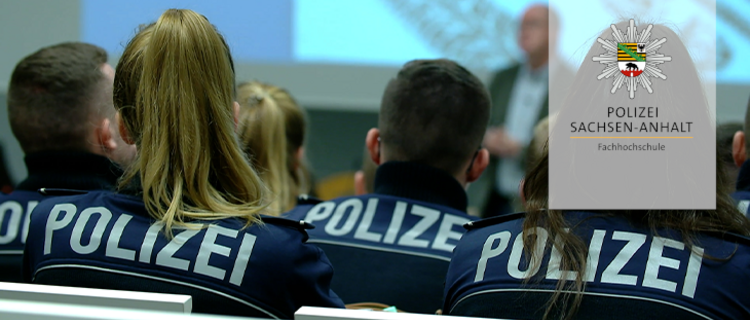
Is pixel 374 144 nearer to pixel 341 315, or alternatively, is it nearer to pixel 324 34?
pixel 341 315

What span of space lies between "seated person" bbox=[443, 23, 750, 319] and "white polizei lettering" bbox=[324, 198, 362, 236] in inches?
18.9

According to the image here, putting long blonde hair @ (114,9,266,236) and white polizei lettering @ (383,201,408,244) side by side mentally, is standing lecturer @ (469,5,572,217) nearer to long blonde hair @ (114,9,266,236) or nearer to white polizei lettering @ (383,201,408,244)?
white polizei lettering @ (383,201,408,244)

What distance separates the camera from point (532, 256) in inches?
46.3

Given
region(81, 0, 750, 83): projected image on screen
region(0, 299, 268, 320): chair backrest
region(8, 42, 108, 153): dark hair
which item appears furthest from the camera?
region(81, 0, 750, 83): projected image on screen

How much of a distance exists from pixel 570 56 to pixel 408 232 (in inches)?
21.5

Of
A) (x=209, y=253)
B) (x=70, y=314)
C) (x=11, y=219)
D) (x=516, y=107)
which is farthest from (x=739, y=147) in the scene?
(x=516, y=107)

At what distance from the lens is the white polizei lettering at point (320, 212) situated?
1.79m

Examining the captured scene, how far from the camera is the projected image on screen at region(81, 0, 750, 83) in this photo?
11.8 ft

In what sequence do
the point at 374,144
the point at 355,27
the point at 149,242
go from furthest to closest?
the point at 355,27 < the point at 374,144 < the point at 149,242

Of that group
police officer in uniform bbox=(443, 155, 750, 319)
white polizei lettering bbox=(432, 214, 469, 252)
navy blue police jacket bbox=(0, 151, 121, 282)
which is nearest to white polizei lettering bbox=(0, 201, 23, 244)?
navy blue police jacket bbox=(0, 151, 121, 282)

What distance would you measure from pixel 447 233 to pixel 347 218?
0.78 ft

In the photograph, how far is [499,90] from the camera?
3756 millimetres

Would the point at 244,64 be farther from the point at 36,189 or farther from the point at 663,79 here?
the point at 663,79

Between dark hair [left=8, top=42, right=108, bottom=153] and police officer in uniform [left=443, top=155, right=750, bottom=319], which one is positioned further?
dark hair [left=8, top=42, right=108, bottom=153]
